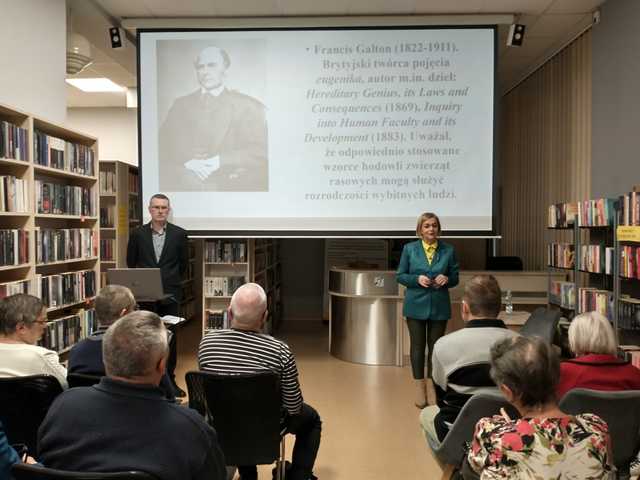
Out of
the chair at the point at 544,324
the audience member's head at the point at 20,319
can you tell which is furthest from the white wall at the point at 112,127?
the chair at the point at 544,324

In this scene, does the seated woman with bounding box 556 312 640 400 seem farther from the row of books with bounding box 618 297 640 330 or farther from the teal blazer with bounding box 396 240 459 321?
the row of books with bounding box 618 297 640 330

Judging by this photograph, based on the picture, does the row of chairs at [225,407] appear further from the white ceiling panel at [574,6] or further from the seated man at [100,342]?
the white ceiling panel at [574,6]

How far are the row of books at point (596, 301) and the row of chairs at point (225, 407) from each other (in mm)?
3094

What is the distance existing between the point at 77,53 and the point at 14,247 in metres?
2.74

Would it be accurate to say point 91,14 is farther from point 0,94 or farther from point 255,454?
point 255,454

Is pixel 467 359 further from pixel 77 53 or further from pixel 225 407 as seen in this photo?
pixel 77 53

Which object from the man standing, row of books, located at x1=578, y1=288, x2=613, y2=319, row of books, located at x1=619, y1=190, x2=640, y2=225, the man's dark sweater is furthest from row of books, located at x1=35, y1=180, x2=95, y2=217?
row of books, located at x1=578, y1=288, x2=613, y2=319

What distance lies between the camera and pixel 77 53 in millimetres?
5367

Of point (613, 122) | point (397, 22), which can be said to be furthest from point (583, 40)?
point (397, 22)

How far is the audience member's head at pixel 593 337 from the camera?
2.03 m

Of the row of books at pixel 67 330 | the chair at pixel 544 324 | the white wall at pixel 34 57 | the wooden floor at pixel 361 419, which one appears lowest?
the wooden floor at pixel 361 419

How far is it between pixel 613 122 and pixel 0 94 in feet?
16.4

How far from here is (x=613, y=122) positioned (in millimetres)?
4758

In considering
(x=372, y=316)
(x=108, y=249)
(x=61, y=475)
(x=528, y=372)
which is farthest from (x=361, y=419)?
(x=108, y=249)
